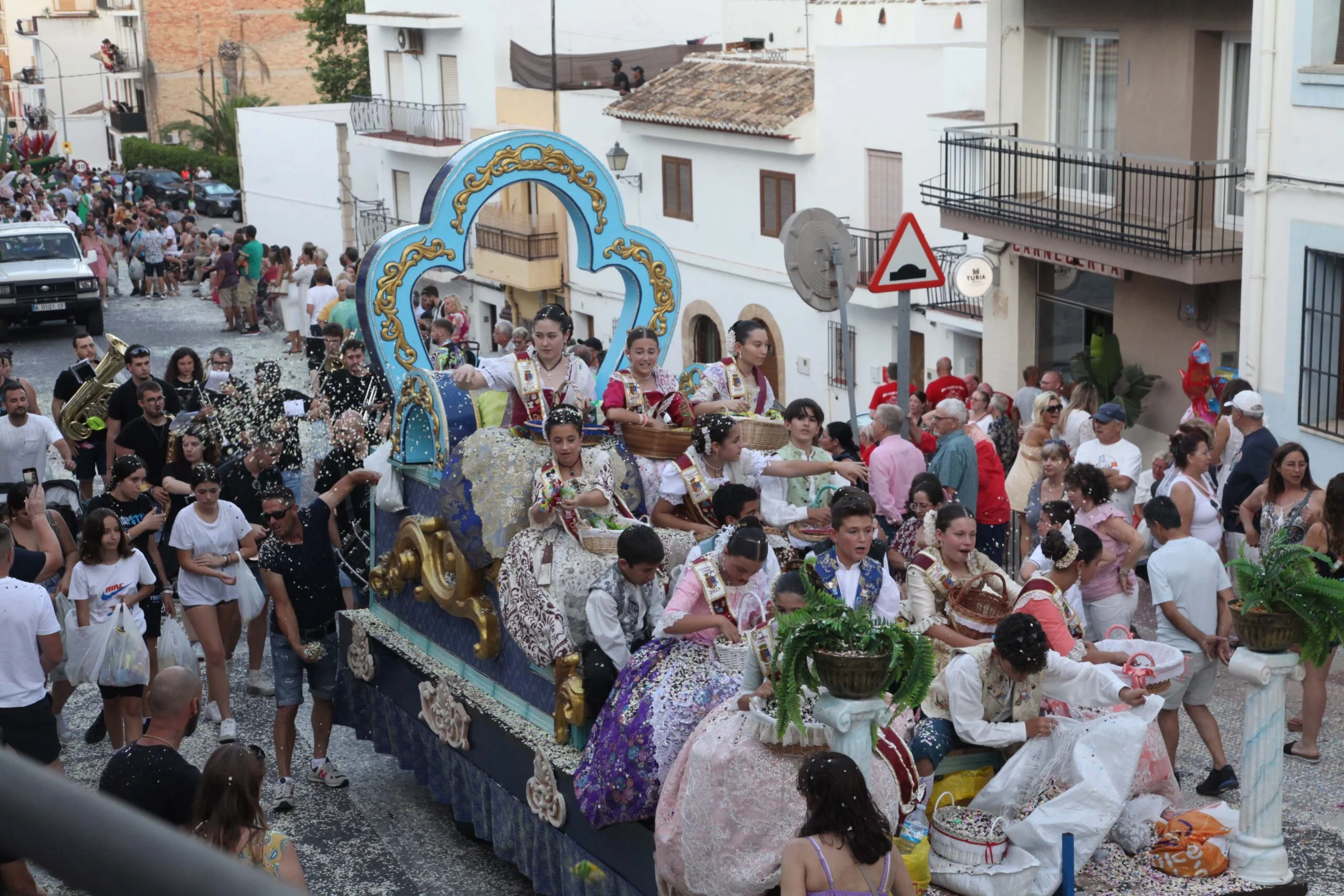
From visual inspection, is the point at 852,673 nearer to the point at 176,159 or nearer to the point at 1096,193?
the point at 1096,193

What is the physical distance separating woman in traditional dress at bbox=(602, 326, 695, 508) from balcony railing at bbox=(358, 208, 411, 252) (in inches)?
1033

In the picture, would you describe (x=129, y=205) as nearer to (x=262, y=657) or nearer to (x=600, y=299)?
(x=600, y=299)

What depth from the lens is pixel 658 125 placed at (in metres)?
25.3

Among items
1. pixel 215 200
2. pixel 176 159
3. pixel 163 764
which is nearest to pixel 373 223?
pixel 215 200

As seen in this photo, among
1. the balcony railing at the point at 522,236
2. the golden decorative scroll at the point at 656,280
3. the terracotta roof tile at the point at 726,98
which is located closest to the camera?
the golden decorative scroll at the point at 656,280

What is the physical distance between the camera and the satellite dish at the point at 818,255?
9.34 metres

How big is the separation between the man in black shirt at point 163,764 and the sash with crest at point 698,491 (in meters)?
2.63

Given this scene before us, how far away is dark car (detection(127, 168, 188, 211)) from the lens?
44.4 meters

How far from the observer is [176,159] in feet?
163

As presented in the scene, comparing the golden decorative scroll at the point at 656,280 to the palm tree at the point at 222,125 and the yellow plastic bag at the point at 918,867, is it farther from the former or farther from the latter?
the palm tree at the point at 222,125

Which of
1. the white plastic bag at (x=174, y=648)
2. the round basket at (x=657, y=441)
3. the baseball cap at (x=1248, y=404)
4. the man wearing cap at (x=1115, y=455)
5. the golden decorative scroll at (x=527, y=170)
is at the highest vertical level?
the golden decorative scroll at (x=527, y=170)

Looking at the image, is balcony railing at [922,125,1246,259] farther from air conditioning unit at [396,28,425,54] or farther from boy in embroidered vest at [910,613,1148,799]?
air conditioning unit at [396,28,425,54]

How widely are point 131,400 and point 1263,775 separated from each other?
8.36 m

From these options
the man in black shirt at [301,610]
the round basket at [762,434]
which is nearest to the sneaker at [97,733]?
the man in black shirt at [301,610]
